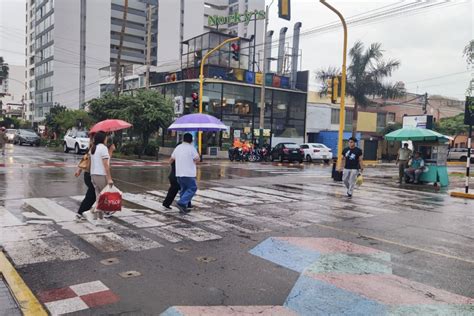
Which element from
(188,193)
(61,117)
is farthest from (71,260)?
(61,117)

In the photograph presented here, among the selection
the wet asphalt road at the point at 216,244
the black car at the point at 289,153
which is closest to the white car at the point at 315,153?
the black car at the point at 289,153

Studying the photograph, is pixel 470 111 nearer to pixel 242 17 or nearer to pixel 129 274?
pixel 129 274

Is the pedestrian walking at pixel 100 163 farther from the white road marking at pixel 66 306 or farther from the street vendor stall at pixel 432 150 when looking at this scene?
the street vendor stall at pixel 432 150

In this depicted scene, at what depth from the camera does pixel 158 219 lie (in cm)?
847

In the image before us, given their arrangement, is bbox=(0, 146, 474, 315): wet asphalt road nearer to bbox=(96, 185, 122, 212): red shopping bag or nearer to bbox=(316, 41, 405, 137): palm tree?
bbox=(96, 185, 122, 212): red shopping bag

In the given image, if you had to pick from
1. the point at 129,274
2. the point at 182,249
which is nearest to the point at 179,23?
the point at 182,249

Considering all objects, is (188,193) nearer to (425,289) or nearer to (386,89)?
(425,289)

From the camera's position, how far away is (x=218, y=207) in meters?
10.2

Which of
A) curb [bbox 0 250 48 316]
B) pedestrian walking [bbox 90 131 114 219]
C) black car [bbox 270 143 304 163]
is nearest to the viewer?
curb [bbox 0 250 48 316]

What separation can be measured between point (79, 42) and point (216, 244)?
81932 millimetres

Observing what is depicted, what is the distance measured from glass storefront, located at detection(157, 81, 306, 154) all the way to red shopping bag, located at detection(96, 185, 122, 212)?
24.0 meters

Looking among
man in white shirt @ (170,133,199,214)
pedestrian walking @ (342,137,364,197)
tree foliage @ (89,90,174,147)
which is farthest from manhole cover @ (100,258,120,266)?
tree foliage @ (89,90,174,147)

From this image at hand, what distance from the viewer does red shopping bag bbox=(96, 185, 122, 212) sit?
8016 millimetres

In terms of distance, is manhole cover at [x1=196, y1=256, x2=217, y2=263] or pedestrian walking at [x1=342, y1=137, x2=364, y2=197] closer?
manhole cover at [x1=196, y1=256, x2=217, y2=263]
